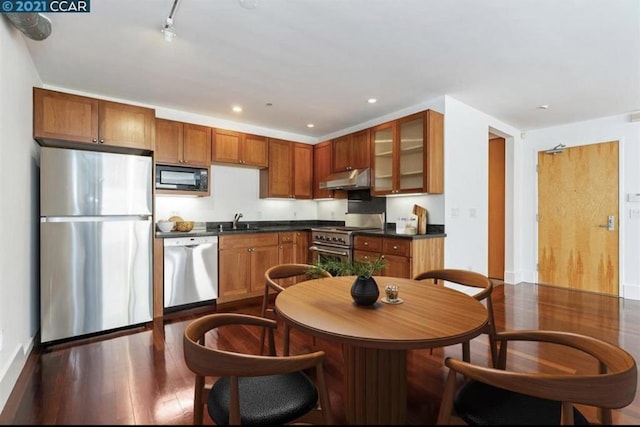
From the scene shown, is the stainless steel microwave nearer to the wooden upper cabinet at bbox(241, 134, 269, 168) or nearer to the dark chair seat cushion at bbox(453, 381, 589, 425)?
the wooden upper cabinet at bbox(241, 134, 269, 168)

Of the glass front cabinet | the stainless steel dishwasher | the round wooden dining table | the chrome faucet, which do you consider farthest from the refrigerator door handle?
the glass front cabinet

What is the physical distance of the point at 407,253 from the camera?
3219 mm

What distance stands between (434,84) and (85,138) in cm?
344

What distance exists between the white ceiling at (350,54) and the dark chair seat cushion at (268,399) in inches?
83.6

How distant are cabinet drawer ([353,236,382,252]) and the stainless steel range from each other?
8cm

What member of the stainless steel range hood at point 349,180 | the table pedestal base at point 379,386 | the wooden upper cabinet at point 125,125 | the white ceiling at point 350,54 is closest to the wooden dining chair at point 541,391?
the table pedestal base at point 379,386

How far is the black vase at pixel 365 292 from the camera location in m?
1.46

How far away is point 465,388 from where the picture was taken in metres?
1.21

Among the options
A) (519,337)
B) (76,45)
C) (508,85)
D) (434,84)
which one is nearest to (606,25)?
(508,85)

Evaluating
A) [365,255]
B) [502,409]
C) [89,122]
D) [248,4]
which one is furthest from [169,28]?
[365,255]

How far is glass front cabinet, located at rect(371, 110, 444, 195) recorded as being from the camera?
11.1 feet

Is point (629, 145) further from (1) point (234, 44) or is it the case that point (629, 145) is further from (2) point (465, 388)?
(1) point (234, 44)

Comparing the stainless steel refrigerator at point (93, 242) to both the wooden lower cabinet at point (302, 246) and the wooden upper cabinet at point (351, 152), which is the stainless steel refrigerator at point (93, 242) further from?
the wooden upper cabinet at point (351, 152)

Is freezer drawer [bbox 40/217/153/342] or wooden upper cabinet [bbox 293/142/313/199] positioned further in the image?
wooden upper cabinet [bbox 293/142/313/199]
